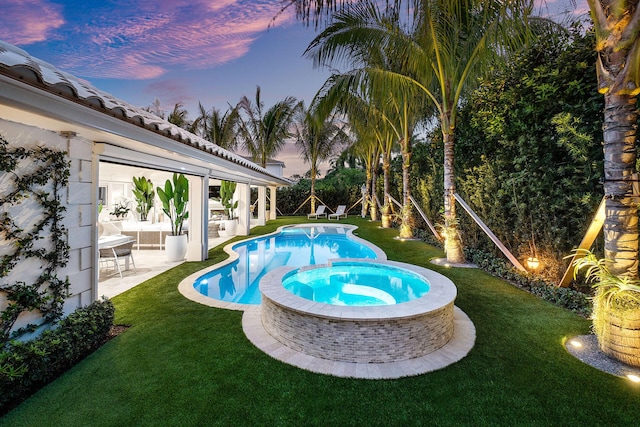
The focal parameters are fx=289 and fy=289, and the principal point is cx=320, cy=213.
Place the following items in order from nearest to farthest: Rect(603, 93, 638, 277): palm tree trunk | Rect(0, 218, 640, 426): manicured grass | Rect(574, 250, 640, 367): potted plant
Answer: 1. Rect(0, 218, 640, 426): manicured grass
2. Rect(574, 250, 640, 367): potted plant
3. Rect(603, 93, 638, 277): palm tree trunk

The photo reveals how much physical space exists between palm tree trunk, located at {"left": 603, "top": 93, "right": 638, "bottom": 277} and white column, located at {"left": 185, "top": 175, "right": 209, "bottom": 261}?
32.0 ft

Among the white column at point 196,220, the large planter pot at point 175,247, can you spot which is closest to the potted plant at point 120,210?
the large planter pot at point 175,247

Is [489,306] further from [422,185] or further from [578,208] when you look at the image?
[422,185]

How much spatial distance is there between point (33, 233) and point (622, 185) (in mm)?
7439

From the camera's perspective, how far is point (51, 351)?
11.0 feet

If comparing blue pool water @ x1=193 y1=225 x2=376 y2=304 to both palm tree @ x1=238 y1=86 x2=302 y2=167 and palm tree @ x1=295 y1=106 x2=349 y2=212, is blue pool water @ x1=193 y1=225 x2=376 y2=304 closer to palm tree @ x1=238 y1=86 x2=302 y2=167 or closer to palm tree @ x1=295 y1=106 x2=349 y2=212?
palm tree @ x1=238 y1=86 x2=302 y2=167

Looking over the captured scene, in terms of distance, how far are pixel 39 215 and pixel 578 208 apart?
8578 millimetres

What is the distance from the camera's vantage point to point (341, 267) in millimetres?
7430

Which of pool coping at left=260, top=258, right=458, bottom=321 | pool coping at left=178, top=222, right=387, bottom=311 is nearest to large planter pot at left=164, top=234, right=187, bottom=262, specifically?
pool coping at left=178, top=222, right=387, bottom=311

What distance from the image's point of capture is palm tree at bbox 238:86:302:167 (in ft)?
74.4

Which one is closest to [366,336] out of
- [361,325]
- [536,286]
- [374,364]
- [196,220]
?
[361,325]

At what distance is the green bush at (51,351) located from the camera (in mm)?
2918

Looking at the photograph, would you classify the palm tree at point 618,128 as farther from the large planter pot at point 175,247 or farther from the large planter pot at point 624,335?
the large planter pot at point 175,247

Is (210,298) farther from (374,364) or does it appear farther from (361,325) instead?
(374,364)
